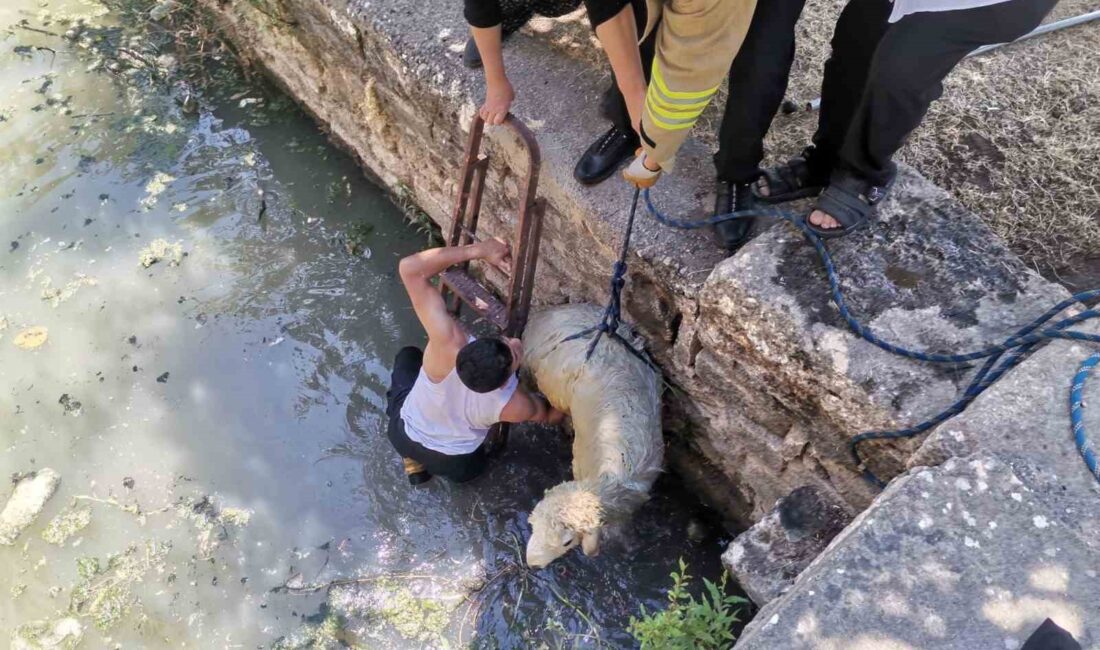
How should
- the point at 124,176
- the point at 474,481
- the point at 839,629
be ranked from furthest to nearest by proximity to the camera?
the point at 124,176, the point at 474,481, the point at 839,629

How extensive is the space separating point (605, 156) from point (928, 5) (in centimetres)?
117

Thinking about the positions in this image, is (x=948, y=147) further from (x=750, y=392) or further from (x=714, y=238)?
(x=750, y=392)

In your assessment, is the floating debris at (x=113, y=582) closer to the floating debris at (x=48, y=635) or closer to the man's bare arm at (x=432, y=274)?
the floating debris at (x=48, y=635)

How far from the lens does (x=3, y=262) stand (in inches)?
158

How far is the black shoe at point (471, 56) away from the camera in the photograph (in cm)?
316

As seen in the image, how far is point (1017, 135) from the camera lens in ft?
10.4

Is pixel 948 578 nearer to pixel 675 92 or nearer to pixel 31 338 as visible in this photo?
pixel 675 92

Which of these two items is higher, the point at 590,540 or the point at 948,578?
the point at 948,578

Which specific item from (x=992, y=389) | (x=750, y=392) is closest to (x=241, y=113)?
(x=750, y=392)

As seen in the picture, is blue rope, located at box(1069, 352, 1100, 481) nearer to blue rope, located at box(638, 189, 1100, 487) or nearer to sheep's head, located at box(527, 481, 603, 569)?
blue rope, located at box(638, 189, 1100, 487)

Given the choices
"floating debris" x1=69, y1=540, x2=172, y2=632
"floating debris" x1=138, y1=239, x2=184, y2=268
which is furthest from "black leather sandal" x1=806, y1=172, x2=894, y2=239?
"floating debris" x1=138, y1=239, x2=184, y2=268

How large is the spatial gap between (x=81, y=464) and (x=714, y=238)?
114 inches

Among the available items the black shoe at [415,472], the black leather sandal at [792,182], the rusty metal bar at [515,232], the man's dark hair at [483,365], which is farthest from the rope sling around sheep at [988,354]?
the black shoe at [415,472]

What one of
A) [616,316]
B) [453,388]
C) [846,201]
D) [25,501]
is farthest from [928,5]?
[25,501]
